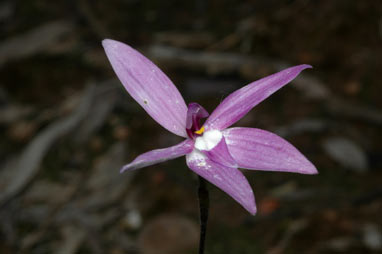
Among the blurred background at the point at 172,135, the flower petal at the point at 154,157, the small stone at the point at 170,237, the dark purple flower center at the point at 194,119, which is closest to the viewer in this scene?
the flower petal at the point at 154,157

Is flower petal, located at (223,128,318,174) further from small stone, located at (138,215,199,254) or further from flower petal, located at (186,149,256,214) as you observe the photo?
small stone, located at (138,215,199,254)

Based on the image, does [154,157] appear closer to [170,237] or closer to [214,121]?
[214,121]

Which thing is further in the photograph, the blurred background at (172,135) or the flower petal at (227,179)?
the blurred background at (172,135)

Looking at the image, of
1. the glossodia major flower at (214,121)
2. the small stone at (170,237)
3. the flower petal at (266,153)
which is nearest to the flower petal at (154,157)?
the glossodia major flower at (214,121)

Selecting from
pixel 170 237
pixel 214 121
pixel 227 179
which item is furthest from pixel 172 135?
pixel 227 179

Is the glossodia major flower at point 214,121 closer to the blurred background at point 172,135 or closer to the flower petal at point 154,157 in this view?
the flower petal at point 154,157

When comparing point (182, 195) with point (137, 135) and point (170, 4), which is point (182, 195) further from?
point (170, 4)
